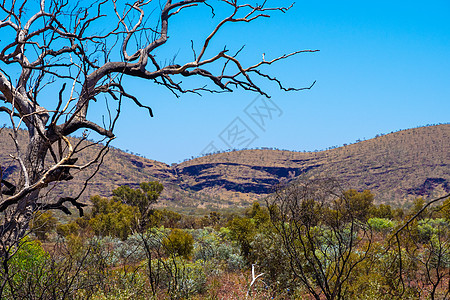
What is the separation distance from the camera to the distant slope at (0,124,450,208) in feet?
227

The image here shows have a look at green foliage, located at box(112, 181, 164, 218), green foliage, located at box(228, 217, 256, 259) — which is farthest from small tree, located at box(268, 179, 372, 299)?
green foliage, located at box(112, 181, 164, 218)

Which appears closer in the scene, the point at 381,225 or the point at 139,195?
the point at 381,225

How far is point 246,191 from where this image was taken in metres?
96.4

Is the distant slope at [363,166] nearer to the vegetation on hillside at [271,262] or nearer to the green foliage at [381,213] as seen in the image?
the green foliage at [381,213]

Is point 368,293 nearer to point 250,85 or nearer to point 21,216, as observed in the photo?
point 250,85

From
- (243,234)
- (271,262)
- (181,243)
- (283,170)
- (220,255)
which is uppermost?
(283,170)

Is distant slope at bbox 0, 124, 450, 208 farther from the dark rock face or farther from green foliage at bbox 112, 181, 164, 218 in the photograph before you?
green foliage at bbox 112, 181, 164, 218

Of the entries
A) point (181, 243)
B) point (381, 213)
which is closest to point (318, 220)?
point (181, 243)

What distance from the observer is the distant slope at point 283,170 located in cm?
6919

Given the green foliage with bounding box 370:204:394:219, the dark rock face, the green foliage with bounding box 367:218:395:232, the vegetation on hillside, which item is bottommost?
the vegetation on hillside

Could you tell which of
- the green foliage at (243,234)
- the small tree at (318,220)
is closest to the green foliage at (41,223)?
the small tree at (318,220)

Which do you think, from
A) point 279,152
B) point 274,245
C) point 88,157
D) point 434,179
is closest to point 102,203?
point 274,245

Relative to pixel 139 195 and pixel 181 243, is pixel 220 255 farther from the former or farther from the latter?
pixel 139 195

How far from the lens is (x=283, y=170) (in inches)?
3947
